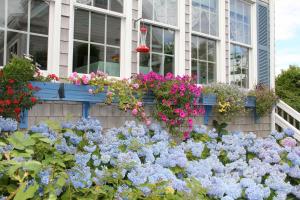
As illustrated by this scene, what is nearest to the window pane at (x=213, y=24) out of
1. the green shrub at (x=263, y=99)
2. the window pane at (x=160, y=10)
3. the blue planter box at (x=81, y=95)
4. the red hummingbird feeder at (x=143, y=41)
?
the window pane at (x=160, y=10)

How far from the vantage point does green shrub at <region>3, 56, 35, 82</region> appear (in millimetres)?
3211

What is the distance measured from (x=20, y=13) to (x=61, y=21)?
47cm

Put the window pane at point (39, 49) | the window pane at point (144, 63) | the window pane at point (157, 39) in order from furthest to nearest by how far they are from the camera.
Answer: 1. the window pane at point (157, 39)
2. the window pane at point (144, 63)
3. the window pane at point (39, 49)

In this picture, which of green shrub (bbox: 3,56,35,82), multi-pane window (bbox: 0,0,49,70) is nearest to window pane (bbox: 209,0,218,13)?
multi-pane window (bbox: 0,0,49,70)

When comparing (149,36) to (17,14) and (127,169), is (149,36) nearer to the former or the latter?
(17,14)

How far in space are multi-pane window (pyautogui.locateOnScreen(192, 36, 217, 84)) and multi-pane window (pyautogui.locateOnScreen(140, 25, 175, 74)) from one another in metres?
0.54

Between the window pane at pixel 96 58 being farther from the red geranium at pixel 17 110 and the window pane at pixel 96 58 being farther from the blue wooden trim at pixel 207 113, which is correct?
the blue wooden trim at pixel 207 113

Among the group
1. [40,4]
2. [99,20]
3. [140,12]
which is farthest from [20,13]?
[140,12]

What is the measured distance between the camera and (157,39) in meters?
5.18

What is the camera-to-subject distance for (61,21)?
4.12 m

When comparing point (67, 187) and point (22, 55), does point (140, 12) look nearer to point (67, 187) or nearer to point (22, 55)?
point (22, 55)

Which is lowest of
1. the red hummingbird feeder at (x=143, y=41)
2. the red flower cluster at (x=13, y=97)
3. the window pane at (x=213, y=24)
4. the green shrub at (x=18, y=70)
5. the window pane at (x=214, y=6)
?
the red flower cluster at (x=13, y=97)

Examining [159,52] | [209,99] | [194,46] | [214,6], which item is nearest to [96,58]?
[159,52]

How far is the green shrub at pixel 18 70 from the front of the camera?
3211 millimetres
